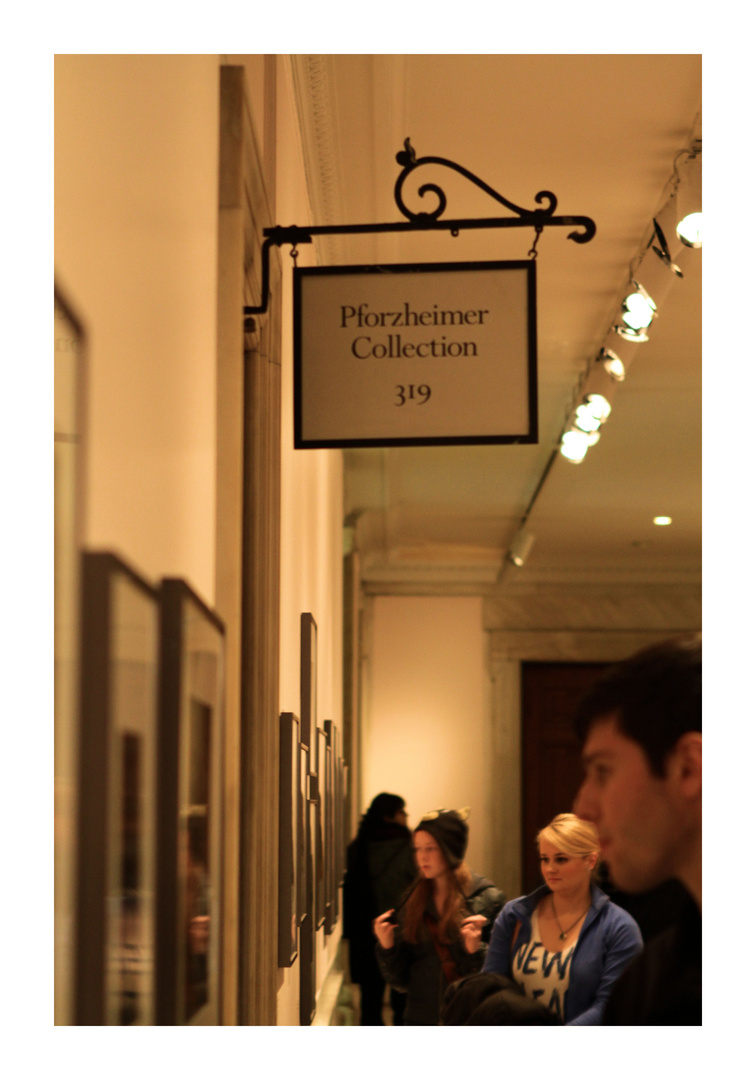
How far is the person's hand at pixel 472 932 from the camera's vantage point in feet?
10.4

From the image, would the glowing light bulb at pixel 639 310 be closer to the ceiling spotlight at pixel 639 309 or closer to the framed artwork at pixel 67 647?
the ceiling spotlight at pixel 639 309

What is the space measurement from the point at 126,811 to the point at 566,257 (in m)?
4.51

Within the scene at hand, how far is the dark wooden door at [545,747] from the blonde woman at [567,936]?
36.2 ft

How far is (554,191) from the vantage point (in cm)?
478

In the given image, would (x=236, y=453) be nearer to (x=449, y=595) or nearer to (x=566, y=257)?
(x=566, y=257)

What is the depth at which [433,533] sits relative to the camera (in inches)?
464

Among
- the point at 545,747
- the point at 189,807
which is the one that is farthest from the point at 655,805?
the point at 545,747

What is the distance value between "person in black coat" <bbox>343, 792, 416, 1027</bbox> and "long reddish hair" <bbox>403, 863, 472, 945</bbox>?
2.17 meters

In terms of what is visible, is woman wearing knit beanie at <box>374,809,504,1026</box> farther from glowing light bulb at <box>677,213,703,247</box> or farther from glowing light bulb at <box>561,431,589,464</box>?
glowing light bulb at <box>561,431,589,464</box>

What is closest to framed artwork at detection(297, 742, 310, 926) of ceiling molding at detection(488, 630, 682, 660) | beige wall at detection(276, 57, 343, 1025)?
beige wall at detection(276, 57, 343, 1025)

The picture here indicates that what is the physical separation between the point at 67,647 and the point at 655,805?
106 centimetres

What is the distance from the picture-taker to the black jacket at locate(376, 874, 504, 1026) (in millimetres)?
3195
